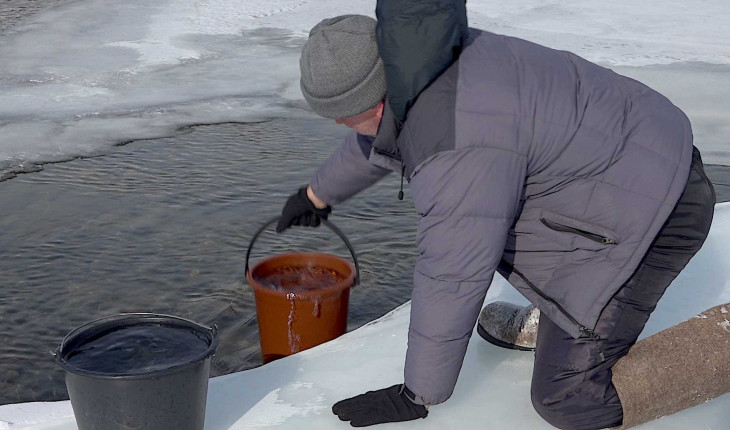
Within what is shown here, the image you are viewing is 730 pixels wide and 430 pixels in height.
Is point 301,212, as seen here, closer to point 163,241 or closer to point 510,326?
point 510,326

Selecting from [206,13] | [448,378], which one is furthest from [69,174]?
[206,13]

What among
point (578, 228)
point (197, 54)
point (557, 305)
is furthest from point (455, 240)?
point (197, 54)

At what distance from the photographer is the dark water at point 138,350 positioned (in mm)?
2326

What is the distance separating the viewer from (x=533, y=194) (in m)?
2.41

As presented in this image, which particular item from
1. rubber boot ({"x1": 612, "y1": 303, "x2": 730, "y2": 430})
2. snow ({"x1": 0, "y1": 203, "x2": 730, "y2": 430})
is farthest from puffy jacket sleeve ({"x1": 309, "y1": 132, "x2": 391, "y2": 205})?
rubber boot ({"x1": 612, "y1": 303, "x2": 730, "y2": 430})

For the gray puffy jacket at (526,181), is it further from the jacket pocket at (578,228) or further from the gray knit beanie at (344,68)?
the gray knit beanie at (344,68)

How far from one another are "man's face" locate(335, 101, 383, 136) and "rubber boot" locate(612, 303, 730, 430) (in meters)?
1.10

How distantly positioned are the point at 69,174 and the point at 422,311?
12.7ft

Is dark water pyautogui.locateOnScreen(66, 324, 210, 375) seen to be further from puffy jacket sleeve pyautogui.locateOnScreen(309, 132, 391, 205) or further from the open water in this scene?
the open water

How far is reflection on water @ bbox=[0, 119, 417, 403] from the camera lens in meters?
3.74

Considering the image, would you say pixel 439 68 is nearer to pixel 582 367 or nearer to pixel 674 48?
pixel 582 367

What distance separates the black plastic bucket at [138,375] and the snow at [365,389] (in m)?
0.31

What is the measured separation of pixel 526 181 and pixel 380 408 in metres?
0.81

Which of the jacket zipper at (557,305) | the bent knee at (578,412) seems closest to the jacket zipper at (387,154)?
the jacket zipper at (557,305)
